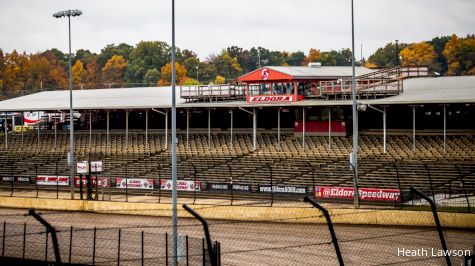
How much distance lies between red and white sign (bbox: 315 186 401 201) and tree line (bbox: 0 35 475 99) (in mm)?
91449

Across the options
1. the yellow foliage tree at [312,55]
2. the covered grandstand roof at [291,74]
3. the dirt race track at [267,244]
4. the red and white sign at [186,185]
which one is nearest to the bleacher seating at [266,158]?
the red and white sign at [186,185]

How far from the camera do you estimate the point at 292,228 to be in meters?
31.9

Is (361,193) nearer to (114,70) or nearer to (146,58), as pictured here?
(146,58)

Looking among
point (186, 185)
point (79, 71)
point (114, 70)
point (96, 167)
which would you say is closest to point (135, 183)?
point (96, 167)

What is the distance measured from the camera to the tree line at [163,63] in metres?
136

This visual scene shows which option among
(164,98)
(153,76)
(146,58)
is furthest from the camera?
(146,58)

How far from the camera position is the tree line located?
13562cm

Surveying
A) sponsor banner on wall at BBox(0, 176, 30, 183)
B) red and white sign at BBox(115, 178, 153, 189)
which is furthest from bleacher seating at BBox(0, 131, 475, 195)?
red and white sign at BBox(115, 178, 153, 189)

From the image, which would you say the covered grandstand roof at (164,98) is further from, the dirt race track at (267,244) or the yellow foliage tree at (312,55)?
the yellow foliage tree at (312,55)

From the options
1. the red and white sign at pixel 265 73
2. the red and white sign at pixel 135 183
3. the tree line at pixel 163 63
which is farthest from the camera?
the tree line at pixel 163 63

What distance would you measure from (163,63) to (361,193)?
4872 inches

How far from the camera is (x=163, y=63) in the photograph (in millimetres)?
157500

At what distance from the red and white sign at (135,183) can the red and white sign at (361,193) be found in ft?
37.1

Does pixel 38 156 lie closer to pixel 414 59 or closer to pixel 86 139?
pixel 86 139
